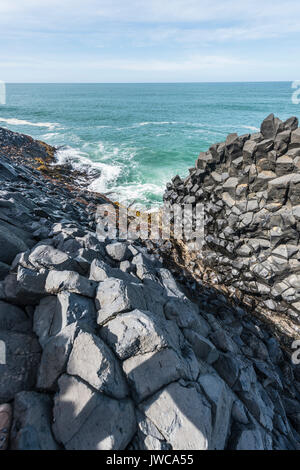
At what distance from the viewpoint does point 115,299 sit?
552cm

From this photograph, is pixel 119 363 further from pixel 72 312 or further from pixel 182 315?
pixel 182 315

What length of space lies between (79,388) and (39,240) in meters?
5.67

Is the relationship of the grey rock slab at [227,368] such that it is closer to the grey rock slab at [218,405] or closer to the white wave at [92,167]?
the grey rock slab at [218,405]

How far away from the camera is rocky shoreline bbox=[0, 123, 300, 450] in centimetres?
397

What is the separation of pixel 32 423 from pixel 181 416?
251 cm

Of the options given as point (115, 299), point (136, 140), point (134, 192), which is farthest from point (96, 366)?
point (136, 140)

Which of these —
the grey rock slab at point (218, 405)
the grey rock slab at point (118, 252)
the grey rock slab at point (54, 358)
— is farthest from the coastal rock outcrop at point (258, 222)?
the grey rock slab at point (54, 358)

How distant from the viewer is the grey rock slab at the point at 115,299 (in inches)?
209

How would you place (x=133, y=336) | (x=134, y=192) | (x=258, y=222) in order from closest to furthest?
(x=133, y=336)
(x=258, y=222)
(x=134, y=192)

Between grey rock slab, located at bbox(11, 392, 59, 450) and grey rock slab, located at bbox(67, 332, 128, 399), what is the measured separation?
63cm

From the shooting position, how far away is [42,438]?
365cm
